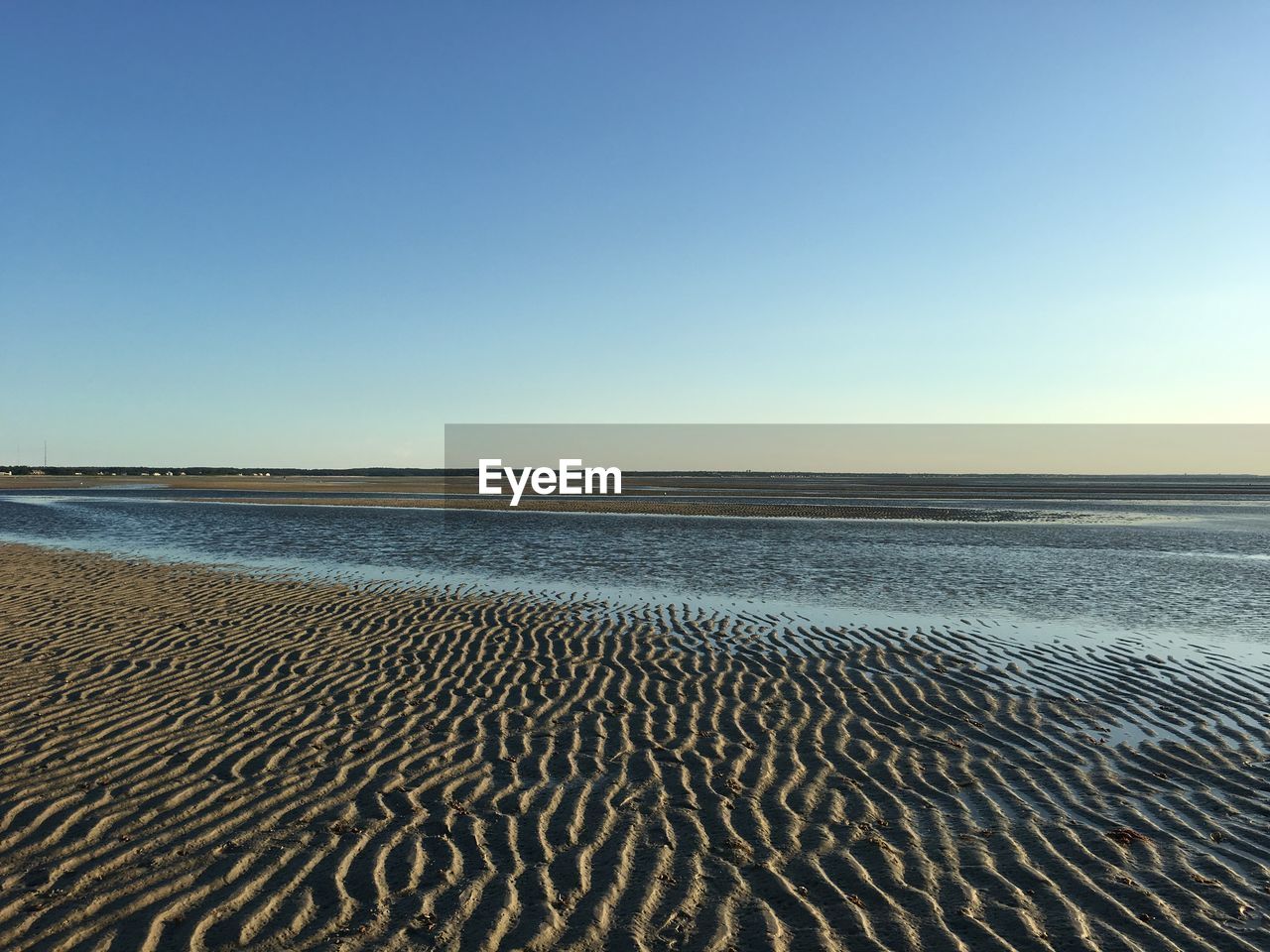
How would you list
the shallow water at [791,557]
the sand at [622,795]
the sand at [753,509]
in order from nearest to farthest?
→ the sand at [622,795], the shallow water at [791,557], the sand at [753,509]

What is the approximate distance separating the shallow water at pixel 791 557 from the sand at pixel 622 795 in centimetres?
409

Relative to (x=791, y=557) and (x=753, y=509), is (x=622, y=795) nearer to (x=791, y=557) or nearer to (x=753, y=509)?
(x=791, y=557)

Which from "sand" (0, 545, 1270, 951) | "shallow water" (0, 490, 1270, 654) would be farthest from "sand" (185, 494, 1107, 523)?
"sand" (0, 545, 1270, 951)

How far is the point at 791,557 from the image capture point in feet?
79.9

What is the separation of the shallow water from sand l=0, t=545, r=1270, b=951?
13.4 feet

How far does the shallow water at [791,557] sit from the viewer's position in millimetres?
16516

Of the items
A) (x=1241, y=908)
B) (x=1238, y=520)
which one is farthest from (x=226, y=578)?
(x=1238, y=520)

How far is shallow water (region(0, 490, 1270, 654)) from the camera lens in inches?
650

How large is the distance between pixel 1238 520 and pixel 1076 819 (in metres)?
46.6

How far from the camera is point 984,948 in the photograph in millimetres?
4598

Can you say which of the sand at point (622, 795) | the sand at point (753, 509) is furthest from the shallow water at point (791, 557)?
the sand at point (622, 795)

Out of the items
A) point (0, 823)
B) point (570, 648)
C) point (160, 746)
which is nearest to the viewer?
point (0, 823)

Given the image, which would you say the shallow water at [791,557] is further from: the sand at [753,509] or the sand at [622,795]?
the sand at [622,795]

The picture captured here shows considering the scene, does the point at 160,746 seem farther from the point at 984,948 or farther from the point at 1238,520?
the point at 1238,520
